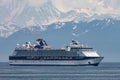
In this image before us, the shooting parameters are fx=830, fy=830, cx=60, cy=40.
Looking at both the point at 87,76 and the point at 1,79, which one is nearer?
the point at 1,79

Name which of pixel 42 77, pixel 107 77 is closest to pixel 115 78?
pixel 107 77

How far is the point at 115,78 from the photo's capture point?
152 m

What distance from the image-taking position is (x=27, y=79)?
488 ft

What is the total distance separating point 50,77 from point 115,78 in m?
12.7

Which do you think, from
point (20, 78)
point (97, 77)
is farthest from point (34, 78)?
point (97, 77)

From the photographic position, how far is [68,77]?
506ft

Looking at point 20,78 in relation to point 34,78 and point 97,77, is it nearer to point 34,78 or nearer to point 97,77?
point 34,78

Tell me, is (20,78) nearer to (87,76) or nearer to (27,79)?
(27,79)

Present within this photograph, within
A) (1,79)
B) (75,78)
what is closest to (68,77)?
(75,78)

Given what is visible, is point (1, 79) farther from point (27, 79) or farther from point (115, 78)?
point (115, 78)

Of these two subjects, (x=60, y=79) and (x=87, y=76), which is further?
(x=87, y=76)

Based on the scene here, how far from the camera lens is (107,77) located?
156 m

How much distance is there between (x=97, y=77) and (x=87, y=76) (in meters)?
5.05

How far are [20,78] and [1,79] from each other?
551 centimetres
